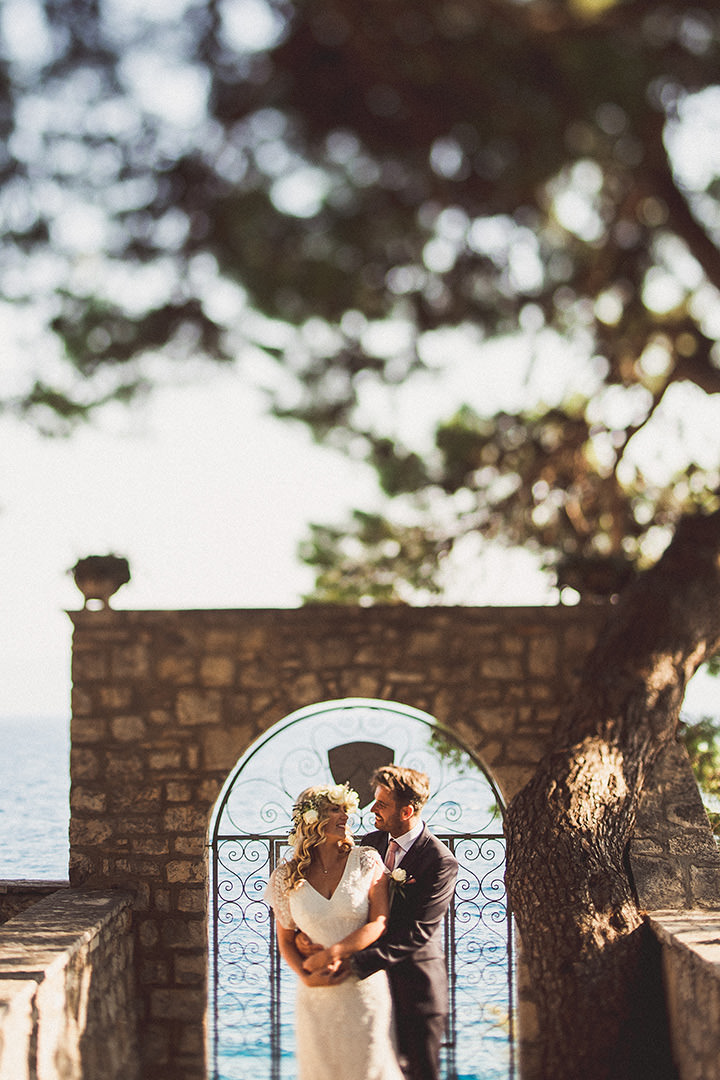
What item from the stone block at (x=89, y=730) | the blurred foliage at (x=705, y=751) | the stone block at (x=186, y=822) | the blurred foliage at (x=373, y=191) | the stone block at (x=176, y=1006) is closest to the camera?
the blurred foliage at (x=373, y=191)

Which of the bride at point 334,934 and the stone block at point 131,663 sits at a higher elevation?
the stone block at point 131,663

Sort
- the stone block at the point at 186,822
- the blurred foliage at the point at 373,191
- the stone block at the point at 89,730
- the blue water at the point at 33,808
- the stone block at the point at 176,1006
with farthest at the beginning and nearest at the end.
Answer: the blue water at the point at 33,808 < the stone block at the point at 89,730 < the stone block at the point at 186,822 < the stone block at the point at 176,1006 < the blurred foliage at the point at 373,191

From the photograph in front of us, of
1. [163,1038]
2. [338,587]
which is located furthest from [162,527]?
[163,1038]

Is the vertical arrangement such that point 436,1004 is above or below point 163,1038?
above

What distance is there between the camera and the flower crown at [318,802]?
3920mm

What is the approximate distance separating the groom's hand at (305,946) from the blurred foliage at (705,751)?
354 centimetres

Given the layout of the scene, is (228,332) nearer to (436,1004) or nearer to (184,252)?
(184,252)

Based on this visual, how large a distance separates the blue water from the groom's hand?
8379 millimetres

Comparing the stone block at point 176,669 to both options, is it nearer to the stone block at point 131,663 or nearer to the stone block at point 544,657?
the stone block at point 131,663

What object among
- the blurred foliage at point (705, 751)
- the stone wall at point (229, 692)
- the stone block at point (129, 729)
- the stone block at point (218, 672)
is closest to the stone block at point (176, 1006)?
the stone wall at point (229, 692)

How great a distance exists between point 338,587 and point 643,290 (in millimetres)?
2520

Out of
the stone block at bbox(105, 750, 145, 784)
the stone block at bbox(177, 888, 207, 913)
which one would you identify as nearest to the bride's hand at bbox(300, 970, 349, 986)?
the stone block at bbox(177, 888, 207, 913)

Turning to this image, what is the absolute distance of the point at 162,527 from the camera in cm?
823

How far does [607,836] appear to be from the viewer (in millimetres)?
4664
